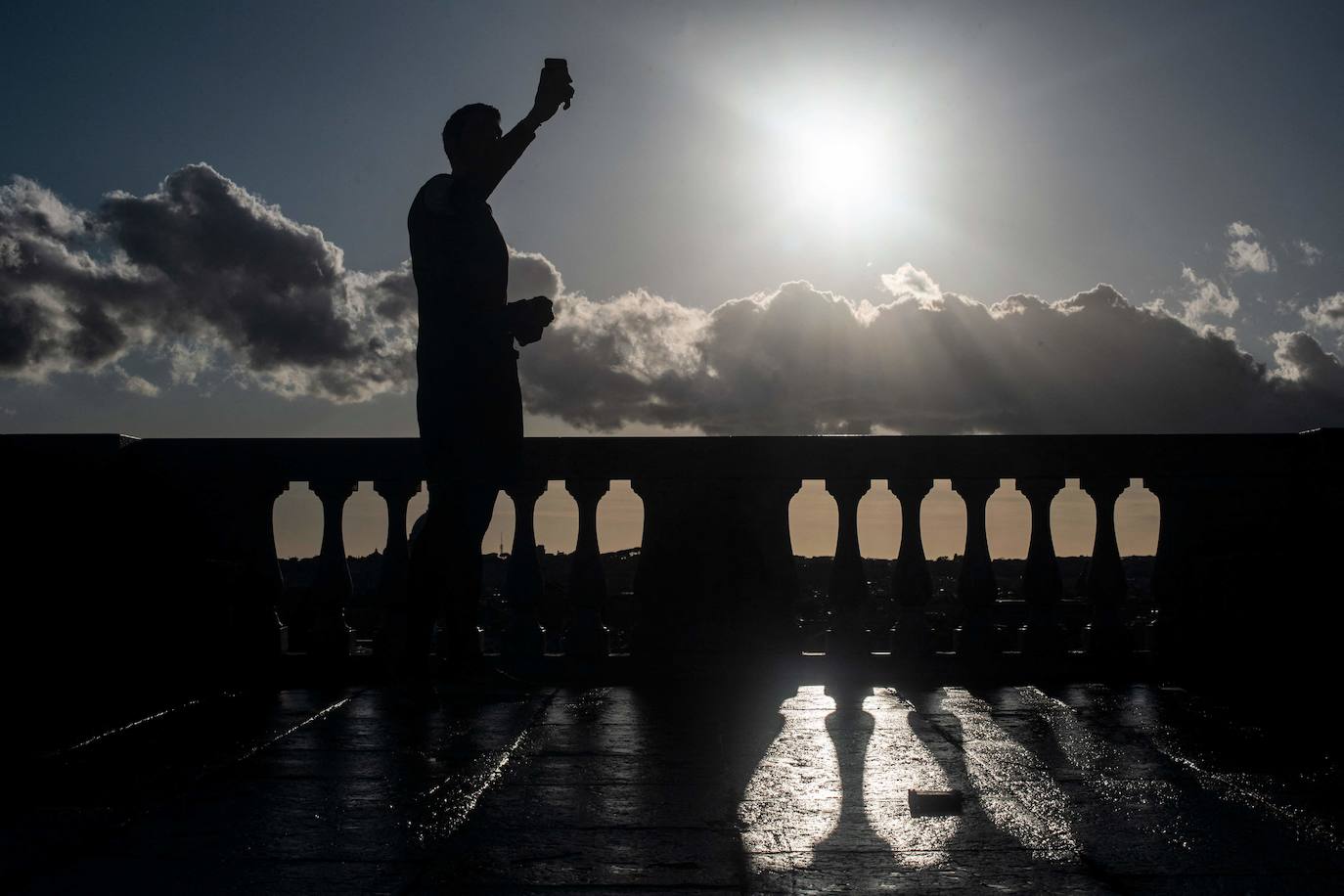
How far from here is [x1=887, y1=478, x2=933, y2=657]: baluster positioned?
651 cm

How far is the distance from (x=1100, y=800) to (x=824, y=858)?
992 millimetres

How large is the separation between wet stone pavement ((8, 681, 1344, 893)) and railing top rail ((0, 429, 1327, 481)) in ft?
5.60

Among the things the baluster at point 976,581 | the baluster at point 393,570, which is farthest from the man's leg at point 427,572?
the baluster at point 976,581

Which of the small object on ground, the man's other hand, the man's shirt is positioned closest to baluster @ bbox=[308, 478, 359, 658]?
the man's shirt

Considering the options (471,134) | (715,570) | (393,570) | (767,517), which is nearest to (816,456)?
(767,517)

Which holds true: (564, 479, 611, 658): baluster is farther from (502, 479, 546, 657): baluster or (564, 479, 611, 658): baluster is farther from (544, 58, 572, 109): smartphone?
(544, 58, 572, 109): smartphone

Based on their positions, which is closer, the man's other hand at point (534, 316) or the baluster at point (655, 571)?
the man's other hand at point (534, 316)

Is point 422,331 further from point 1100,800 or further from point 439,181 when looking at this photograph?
point 1100,800

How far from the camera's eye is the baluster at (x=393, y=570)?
21.4 ft

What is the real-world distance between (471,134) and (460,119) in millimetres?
108

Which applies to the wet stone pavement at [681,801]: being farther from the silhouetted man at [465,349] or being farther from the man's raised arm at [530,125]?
the man's raised arm at [530,125]

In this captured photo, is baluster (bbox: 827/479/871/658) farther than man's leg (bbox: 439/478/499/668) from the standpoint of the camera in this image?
Yes

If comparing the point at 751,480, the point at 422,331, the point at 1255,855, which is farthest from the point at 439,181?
the point at 1255,855

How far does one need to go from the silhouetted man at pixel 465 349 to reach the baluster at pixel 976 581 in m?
2.60
